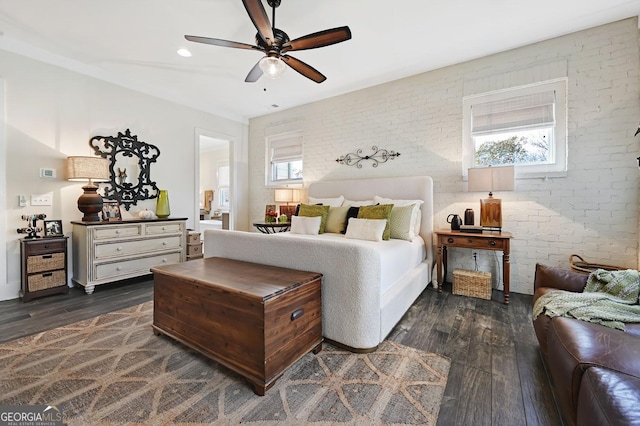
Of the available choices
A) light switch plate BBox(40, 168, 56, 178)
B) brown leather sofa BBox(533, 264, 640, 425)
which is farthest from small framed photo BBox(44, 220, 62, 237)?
brown leather sofa BBox(533, 264, 640, 425)

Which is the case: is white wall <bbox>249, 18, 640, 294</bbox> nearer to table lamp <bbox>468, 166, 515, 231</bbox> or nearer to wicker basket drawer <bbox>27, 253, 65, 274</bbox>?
table lamp <bbox>468, 166, 515, 231</bbox>

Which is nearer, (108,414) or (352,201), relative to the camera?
(108,414)

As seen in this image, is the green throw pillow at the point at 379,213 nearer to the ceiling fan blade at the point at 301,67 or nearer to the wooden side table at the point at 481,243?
the wooden side table at the point at 481,243

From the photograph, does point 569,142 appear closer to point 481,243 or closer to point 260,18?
point 481,243

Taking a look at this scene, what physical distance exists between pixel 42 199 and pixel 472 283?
5.13 meters

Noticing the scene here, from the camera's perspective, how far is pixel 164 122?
14.2ft

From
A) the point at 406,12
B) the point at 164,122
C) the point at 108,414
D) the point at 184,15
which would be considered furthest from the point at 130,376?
the point at 164,122

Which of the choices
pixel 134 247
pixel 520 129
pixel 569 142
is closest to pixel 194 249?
pixel 134 247

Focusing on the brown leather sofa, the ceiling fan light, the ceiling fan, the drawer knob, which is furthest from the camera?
the ceiling fan light

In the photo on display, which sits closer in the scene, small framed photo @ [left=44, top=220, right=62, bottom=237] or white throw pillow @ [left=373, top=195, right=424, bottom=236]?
small framed photo @ [left=44, top=220, right=62, bottom=237]

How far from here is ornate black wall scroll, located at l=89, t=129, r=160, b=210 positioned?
12.2ft

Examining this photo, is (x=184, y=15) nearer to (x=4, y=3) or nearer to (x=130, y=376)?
(x=4, y=3)

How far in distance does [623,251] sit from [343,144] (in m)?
3.52

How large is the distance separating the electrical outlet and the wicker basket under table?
495cm
